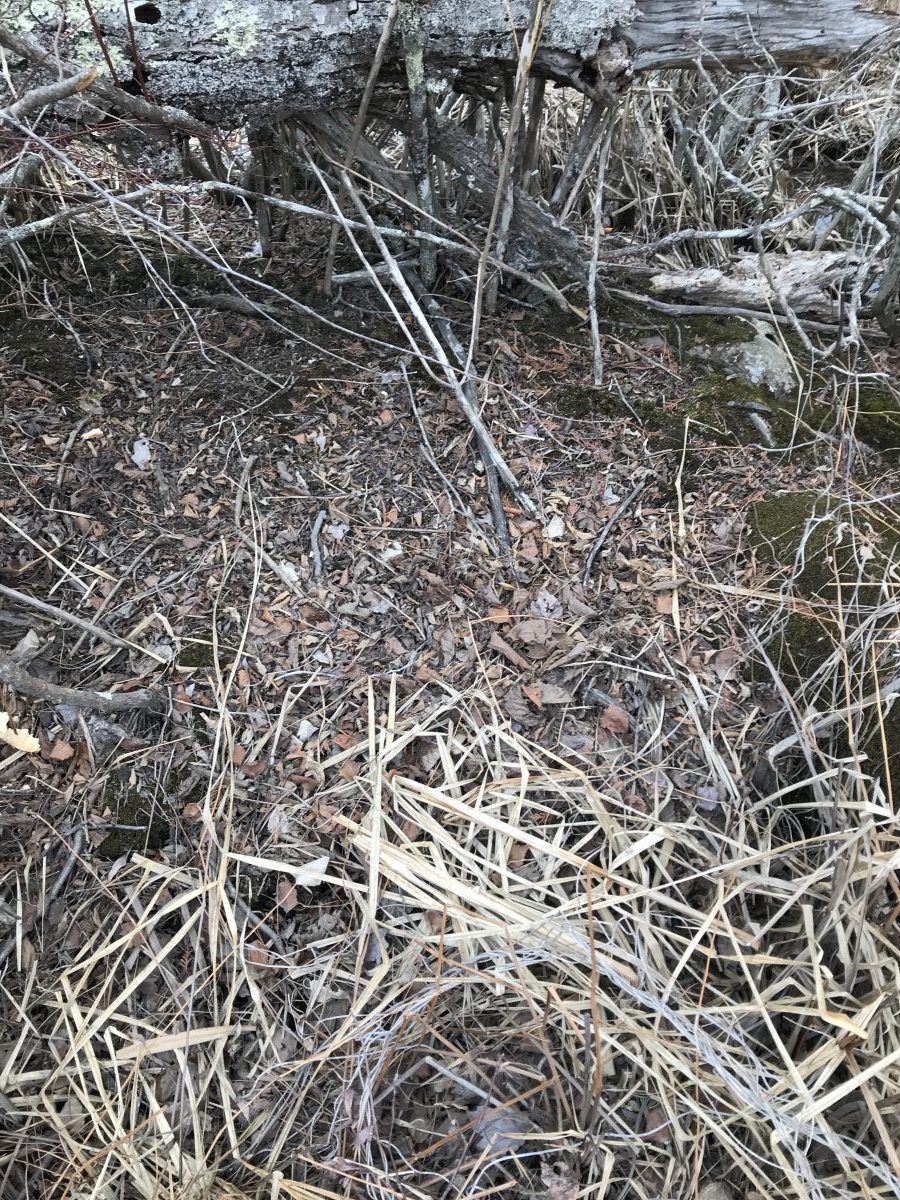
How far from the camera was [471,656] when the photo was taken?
1.75m

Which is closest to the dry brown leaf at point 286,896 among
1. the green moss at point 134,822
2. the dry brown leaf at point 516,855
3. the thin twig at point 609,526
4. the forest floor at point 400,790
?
the forest floor at point 400,790

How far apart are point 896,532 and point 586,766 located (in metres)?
0.98

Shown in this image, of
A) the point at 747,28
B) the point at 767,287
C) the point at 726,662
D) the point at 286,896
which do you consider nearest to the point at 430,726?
the point at 286,896

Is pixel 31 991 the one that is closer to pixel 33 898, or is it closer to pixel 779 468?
pixel 33 898

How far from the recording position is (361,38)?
1740mm

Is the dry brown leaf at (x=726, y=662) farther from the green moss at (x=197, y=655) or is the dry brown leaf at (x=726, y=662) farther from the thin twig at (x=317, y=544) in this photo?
the green moss at (x=197, y=655)

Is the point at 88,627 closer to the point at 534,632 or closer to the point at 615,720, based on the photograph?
the point at 534,632

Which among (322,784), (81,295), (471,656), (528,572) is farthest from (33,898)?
(81,295)

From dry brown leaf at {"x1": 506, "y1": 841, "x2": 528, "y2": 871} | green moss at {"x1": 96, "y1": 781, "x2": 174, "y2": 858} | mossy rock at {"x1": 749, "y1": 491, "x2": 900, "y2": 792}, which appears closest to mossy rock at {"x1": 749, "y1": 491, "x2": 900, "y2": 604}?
mossy rock at {"x1": 749, "y1": 491, "x2": 900, "y2": 792}

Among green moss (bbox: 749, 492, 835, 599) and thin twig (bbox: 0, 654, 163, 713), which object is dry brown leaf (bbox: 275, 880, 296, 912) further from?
green moss (bbox: 749, 492, 835, 599)

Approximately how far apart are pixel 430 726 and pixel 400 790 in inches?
6.2

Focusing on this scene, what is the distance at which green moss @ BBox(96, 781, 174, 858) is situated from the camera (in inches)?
61.3

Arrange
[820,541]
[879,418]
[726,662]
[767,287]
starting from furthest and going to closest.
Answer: [767,287] → [879,418] → [820,541] → [726,662]

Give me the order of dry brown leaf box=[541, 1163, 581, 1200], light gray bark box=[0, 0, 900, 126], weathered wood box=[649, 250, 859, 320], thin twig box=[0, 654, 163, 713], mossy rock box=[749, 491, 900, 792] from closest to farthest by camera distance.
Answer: dry brown leaf box=[541, 1163, 581, 1200] → thin twig box=[0, 654, 163, 713] → mossy rock box=[749, 491, 900, 792] → light gray bark box=[0, 0, 900, 126] → weathered wood box=[649, 250, 859, 320]
